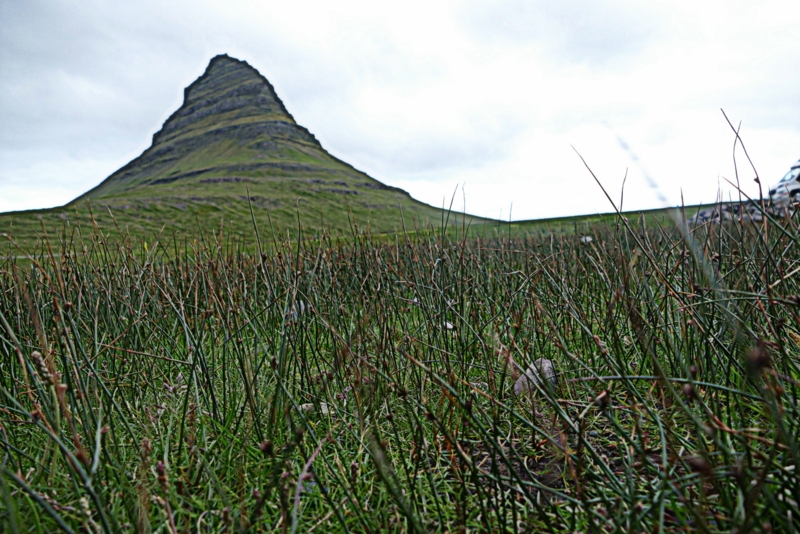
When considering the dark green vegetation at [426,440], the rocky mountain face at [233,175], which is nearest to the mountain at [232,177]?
the rocky mountain face at [233,175]

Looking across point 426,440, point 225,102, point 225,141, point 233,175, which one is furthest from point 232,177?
point 426,440

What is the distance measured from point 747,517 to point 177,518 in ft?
2.96

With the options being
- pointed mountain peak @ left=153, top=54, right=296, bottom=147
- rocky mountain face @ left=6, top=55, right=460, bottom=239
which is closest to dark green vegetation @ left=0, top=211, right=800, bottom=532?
rocky mountain face @ left=6, top=55, right=460, bottom=239

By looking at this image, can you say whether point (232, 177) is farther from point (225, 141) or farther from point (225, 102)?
point (225, 102)

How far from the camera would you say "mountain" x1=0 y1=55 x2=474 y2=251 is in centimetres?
1727

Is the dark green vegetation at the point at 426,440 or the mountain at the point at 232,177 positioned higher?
the mountain at the point at 232,177

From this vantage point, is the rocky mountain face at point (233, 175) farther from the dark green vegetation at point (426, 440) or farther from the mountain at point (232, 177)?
the dark green vegetation at point (426, 440)

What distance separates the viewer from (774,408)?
16.4 inches

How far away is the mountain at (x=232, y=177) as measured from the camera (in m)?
17.3

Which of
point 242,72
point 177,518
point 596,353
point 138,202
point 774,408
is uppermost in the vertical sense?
point 242,72

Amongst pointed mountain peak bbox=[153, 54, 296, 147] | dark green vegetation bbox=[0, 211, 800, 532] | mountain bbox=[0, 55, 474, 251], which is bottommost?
dark green vegetation bbox=[0, 211, 800, 532]

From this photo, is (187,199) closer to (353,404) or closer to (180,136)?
(353,404)

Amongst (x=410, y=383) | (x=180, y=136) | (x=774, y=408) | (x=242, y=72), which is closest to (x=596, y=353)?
(x=410, y=383)

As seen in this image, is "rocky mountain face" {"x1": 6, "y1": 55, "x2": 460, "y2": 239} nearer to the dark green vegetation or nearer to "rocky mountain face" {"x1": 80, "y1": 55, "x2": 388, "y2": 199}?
"rocky mountain face" {"x1": 80, "y1": 55, "x2": 388, "y2": 199}
